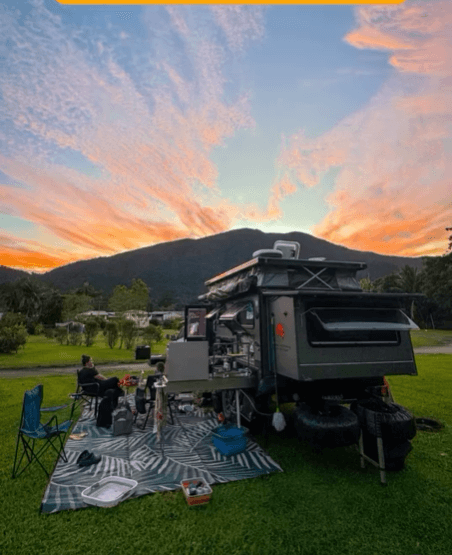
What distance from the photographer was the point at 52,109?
30.2 ft

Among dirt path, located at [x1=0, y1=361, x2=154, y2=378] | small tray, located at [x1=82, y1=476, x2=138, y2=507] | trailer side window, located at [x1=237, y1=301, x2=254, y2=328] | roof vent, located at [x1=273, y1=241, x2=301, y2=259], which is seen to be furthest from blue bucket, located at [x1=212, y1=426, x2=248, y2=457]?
dirt path, located at [x1=0, y1=361, x2=154, y2=378]

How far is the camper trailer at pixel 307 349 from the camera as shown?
4.71m

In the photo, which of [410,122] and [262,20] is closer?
[262,20]

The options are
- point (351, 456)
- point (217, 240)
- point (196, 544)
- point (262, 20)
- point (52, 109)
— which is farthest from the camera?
point (217, 240)

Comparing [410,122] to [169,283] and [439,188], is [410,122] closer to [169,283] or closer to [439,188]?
[439,188]

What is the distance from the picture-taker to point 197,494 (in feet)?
13.1

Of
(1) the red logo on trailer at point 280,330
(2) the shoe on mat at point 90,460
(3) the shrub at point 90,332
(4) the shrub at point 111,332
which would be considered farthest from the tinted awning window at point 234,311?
(3) the shrub at point 90,332

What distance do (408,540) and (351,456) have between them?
2.15 metres

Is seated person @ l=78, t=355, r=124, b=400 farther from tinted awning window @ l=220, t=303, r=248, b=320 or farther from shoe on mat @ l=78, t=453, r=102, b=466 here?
tinted awning window @ l=220, t=303, r=248, b=320

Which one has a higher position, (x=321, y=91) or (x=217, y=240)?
(x=217, y=240)

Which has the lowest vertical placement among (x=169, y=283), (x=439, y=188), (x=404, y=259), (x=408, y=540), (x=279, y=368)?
(x=408, y=540)

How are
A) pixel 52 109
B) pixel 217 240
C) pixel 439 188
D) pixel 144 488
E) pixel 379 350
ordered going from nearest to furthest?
pixel 144 488 → pixel 379 350 → pixel 52 109 → pixel 439 188 → pixel 217 240

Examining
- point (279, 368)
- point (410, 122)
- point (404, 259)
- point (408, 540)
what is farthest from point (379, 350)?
point (404, 259)

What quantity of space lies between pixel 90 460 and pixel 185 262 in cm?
15816
